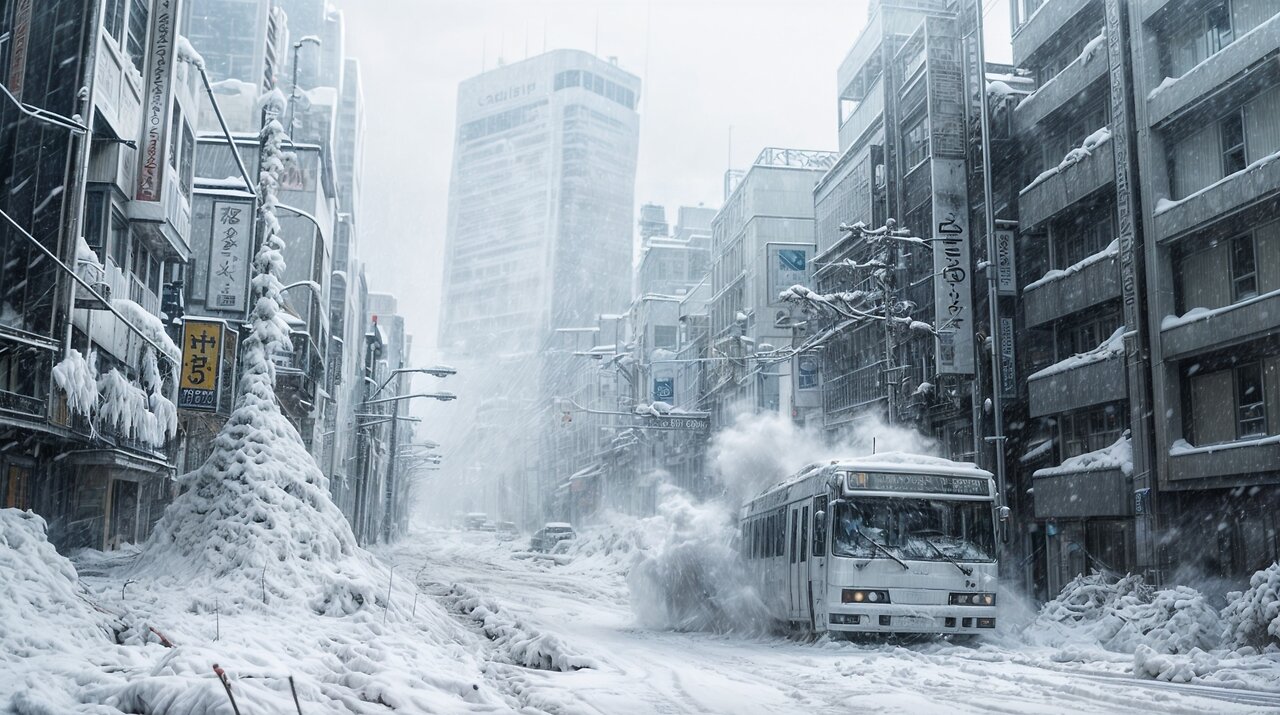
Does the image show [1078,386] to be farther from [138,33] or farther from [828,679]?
[138,33]

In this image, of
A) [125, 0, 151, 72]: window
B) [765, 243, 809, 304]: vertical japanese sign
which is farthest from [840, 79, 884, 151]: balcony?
[125, 0, 151, 72]: window

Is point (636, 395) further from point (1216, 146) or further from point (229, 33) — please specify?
point (1216, 146)

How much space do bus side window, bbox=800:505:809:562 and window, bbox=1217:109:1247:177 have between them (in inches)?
495

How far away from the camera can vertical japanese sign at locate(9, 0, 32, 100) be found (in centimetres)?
2091

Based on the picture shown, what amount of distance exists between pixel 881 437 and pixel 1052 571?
7036 millimetres

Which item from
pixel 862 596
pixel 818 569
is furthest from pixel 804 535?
pixel 862 596

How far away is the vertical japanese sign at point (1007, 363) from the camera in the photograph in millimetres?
32969

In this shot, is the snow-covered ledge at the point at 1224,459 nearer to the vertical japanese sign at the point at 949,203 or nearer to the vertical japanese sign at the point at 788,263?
the vertical japanese sign at the point at 949,203

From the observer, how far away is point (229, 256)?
3198 centimetres

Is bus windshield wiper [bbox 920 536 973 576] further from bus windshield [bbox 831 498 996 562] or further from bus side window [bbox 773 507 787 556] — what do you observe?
bus side window [bbox 773 507 787 556]

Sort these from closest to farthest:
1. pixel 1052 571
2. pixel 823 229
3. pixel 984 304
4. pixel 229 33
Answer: pixel 1052 571 → pixel 984 304 → pixel 823 229 → pixel 229 33

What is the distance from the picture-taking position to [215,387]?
29.2 meters

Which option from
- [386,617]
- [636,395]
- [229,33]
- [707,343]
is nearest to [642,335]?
[636,395]

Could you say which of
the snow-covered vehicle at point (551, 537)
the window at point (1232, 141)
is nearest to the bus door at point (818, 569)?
the window at point (1232, 141)
